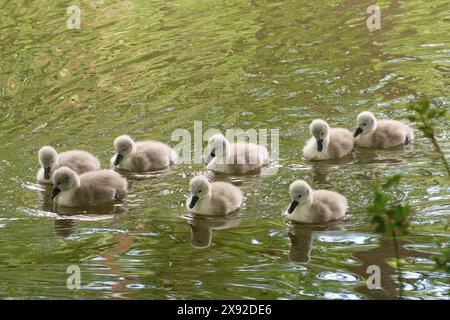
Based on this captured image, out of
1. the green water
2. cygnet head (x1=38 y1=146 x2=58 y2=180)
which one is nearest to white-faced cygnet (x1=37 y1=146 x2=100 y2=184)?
cygnet head (x1=38 y1=146 x2=58 y2=180)

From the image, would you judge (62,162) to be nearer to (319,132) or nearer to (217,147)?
(217,147)

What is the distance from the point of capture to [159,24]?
1066cm

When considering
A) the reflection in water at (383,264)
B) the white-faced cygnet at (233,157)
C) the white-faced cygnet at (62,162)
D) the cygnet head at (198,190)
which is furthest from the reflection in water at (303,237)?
the white-faced cygnet at (62,162)

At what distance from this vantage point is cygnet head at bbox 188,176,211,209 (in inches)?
246

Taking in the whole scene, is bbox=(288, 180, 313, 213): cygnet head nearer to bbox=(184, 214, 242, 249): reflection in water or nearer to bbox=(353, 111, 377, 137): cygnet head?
bbox=(184, 214, 242, 249): reflection in water

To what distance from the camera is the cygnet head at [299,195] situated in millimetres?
6051

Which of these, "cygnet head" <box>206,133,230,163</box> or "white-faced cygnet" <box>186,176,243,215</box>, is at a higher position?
"cygnet head" <box>206,133,230,163</box>

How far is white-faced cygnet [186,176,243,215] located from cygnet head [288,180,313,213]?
435 millimetres

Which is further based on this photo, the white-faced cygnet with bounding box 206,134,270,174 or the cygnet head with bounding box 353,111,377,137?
the cygnet head with bounding box 353,111,377,137

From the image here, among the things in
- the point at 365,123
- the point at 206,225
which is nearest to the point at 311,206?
the point at 206,225

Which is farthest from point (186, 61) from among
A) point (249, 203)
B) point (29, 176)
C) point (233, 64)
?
point (249, 203)

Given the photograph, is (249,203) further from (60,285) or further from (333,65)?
(333,65)

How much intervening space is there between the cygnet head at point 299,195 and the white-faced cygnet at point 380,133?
1.38 meters

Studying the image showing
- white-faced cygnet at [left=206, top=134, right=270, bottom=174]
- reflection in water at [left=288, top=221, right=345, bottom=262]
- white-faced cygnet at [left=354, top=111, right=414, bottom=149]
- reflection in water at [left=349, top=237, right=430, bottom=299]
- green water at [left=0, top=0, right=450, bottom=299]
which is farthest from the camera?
white-faced cygnet at [left=354, top=111, right=414, bottom=149]
